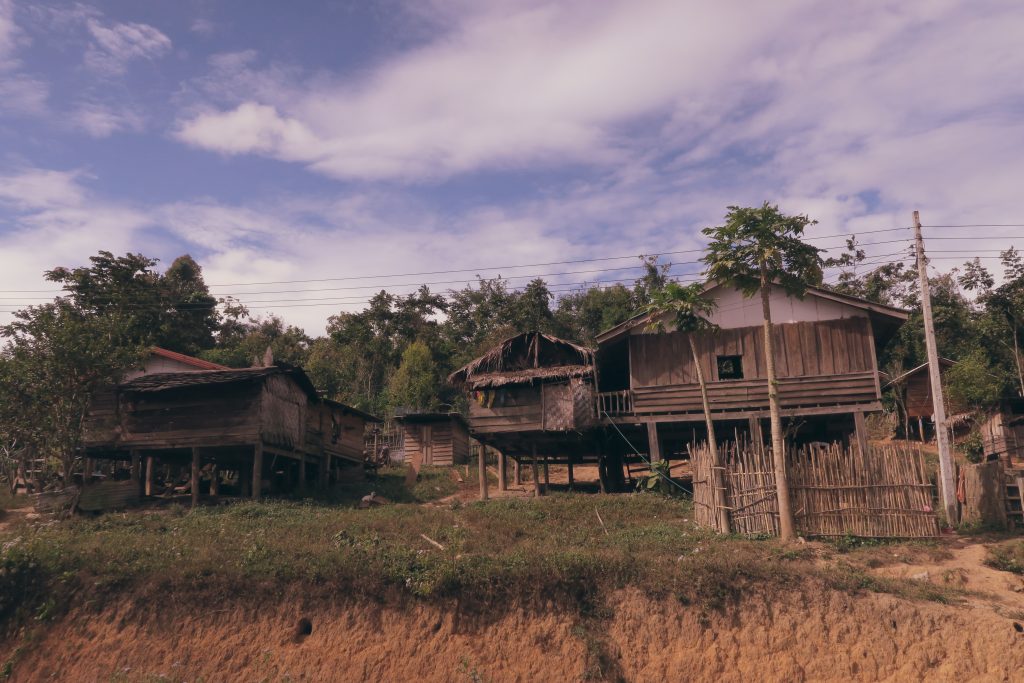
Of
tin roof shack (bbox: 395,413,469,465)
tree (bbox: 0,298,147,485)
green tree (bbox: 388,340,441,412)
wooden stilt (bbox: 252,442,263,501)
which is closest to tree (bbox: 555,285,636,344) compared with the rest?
green tree (bbox: 388,340,441,412)

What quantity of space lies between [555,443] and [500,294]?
1173 inches

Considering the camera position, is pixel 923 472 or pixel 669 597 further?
pixel 923 472

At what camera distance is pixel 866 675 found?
13109 mm

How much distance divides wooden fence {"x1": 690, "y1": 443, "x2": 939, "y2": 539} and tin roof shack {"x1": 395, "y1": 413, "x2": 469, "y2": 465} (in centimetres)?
2319

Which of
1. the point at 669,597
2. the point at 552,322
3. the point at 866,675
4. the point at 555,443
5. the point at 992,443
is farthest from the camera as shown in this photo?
the point at 552,322

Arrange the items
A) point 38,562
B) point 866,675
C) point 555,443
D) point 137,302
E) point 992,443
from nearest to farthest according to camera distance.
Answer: point 866,675 < point 38,562 < point 555,443 < point 992,443 < point 137,302

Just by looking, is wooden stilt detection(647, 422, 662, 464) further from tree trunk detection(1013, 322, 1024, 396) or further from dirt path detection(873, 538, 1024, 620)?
tree trunk detection(1013, 322, 1024, 396)

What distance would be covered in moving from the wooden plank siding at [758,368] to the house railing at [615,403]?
1.04 ft

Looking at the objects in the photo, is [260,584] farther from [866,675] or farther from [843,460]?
[843,460]

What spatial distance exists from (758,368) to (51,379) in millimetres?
21893

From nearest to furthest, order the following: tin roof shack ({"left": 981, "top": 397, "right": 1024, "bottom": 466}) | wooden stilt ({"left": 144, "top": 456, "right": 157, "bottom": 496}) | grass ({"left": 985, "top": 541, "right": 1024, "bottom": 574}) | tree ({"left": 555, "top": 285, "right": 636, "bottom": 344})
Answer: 1. grass ({"left": 985, "top": 541, "right": 1024, "bottom": 574})
2. wooden stilt ({"left": 144, "top": 456, "right": 157, "bottom": 496})
3. tin roof shack ({"left": 981, "top": 397, "right": 1024, "bottom": 466})
4. tree ({"left": 555, "top": 285, "right": 636, "bottom": 344})

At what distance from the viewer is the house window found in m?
24.1

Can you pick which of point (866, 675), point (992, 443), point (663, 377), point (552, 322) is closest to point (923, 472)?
point (866, 675)

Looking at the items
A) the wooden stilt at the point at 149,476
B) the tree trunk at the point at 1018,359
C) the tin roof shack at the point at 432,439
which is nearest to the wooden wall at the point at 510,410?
the wooden stilt at the point at 149,476
